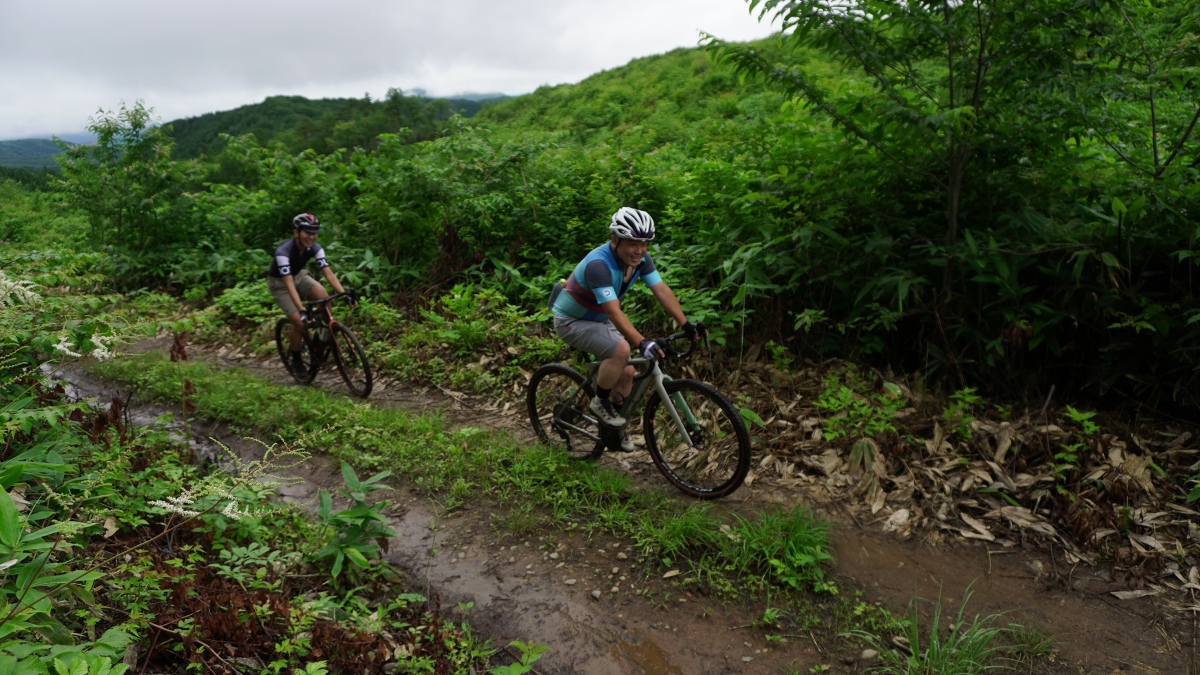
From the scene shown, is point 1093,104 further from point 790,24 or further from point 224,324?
point 224,324

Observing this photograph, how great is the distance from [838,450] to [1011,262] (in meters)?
2.10

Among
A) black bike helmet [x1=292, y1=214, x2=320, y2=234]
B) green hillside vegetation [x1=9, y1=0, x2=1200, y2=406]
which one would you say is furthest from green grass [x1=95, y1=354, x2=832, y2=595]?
green hillside vegetation [x1=9, y1=0, x2=1200, y2=406]

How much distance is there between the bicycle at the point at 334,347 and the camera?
8062mm

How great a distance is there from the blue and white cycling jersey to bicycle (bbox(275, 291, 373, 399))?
137 inches

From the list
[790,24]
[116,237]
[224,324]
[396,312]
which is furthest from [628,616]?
[116,237]

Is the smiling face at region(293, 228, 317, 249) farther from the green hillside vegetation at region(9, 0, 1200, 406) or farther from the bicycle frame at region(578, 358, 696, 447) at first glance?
the bicycle frame at region(578, 358, 696, 447)

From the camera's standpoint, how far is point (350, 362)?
27.1 feet

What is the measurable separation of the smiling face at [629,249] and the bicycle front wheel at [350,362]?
13.9 ft

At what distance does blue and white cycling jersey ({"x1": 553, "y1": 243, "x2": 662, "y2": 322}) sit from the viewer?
5.08m

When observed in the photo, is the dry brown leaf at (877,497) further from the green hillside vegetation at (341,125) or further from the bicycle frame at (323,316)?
the green hillside vegetation at (341,125)

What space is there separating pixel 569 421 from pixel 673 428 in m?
0.96

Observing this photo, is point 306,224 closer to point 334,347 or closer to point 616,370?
point 334,347

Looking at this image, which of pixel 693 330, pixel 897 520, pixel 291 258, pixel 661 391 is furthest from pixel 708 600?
pixel 291 258

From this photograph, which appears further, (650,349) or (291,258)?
(291,258)
